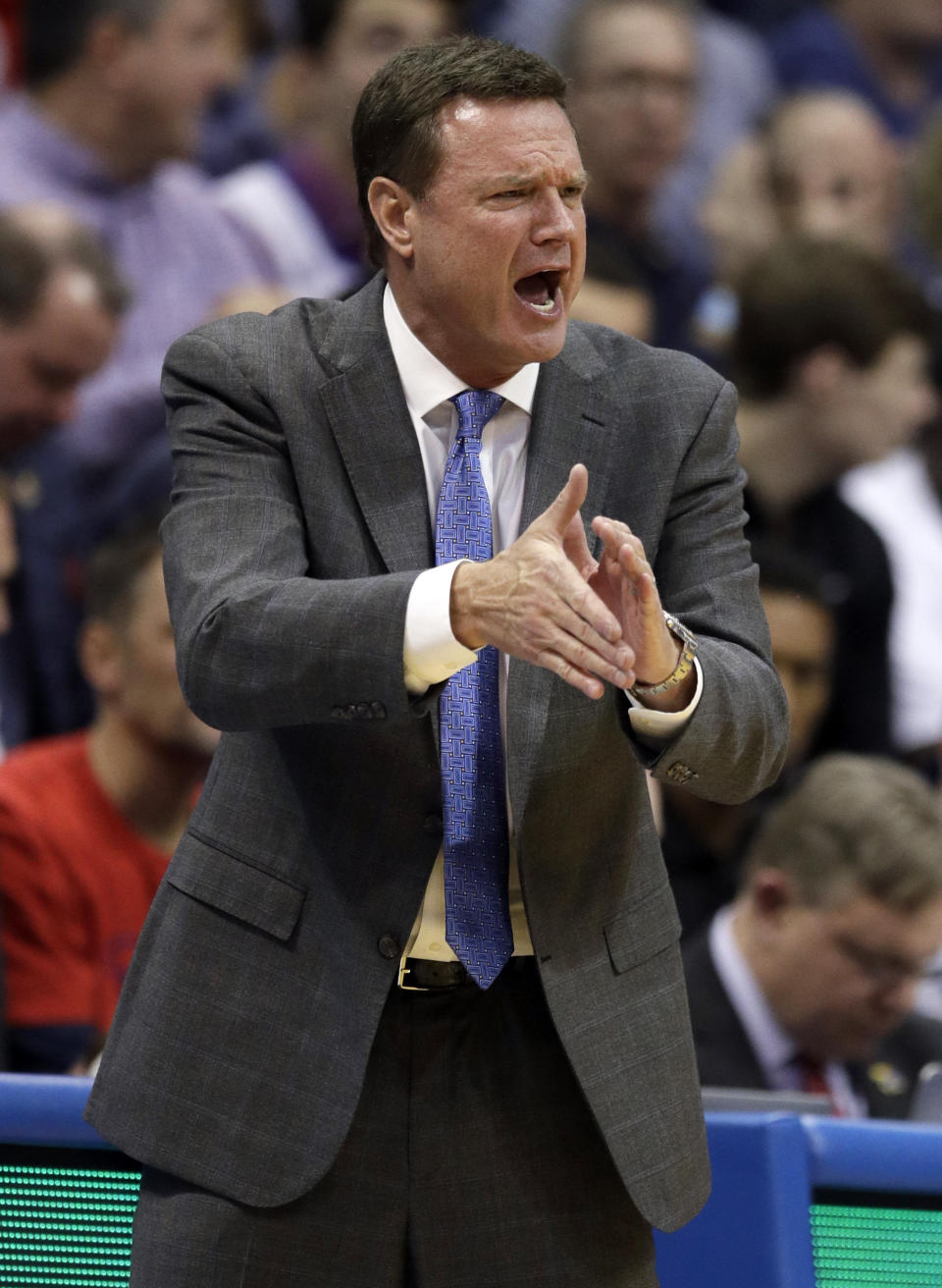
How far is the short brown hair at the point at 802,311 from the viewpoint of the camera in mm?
4574

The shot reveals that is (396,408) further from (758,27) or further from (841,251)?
(758,27)

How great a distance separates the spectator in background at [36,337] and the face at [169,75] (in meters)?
0.53

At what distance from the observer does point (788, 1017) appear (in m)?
3.50

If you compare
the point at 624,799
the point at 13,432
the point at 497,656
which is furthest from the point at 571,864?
the point at 13,432

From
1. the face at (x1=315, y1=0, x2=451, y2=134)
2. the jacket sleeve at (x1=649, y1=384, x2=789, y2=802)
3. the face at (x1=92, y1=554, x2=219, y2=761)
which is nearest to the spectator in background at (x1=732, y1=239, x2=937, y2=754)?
the face at (x1=315, y1=0, x2=451, y2=134)

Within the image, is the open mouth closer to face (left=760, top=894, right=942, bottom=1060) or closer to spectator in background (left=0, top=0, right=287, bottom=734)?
face (left=760, top=894, right=942, bottom=1060)

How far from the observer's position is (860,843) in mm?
3514

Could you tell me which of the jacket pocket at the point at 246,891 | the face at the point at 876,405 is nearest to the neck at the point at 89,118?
the face at the point at 876,405

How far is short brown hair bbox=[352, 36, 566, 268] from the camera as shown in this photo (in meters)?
1.66

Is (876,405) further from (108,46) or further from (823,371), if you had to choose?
(108,46)

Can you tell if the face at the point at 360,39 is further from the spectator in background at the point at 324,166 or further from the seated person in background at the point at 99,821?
the seated person in background at the point at 99,821

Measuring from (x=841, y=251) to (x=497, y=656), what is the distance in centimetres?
325

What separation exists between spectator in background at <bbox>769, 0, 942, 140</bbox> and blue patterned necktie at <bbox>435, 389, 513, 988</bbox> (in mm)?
4685

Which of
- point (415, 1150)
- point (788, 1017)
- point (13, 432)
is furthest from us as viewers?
point (13, 432)
